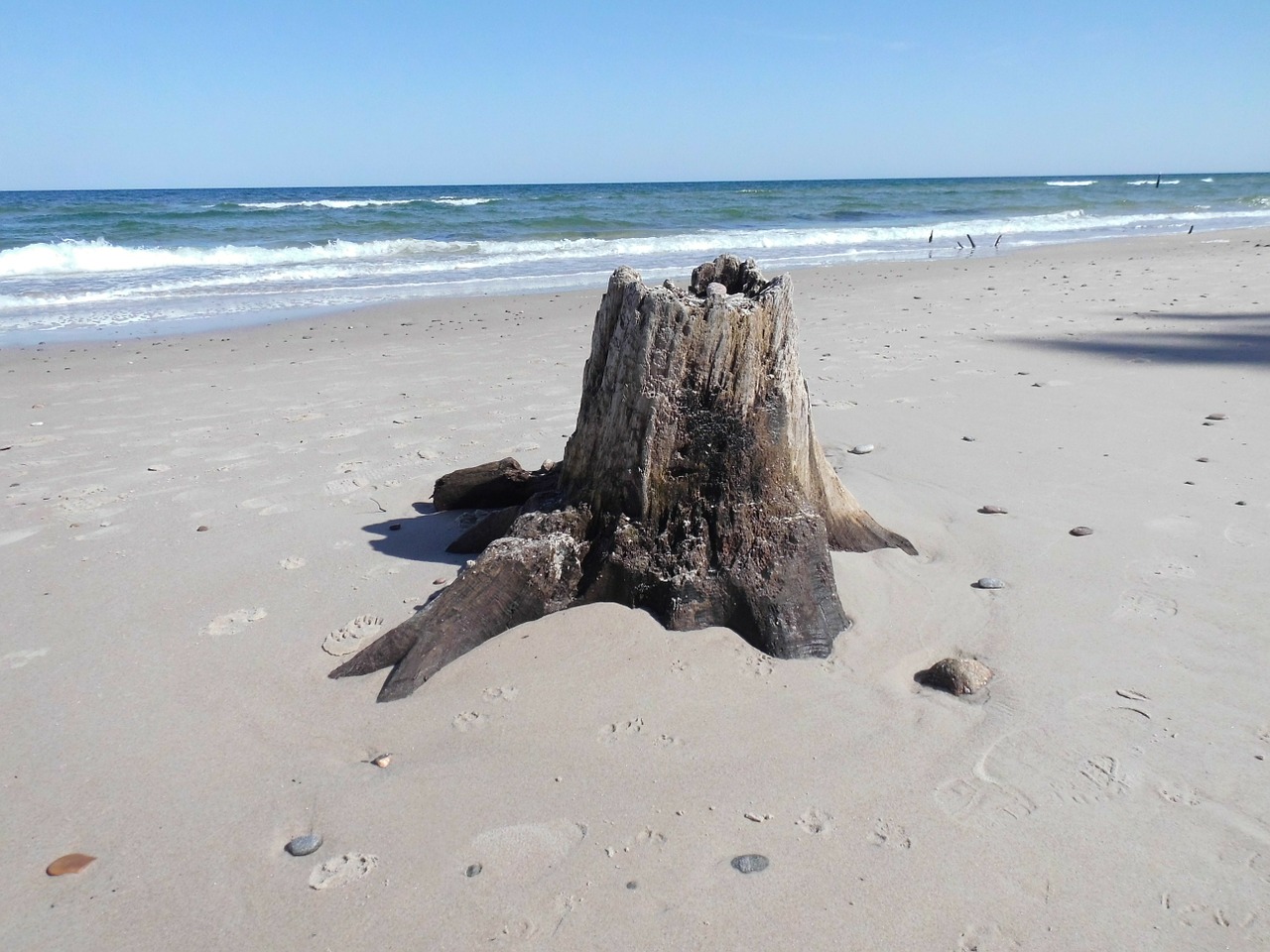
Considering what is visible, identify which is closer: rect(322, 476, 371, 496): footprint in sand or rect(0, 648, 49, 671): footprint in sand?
rect(0, 648, 49, 671): footprint in sand

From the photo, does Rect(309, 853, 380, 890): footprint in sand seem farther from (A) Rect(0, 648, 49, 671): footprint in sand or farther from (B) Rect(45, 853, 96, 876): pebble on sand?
(A) Rect(0, 648, 49, 671): footprint in sand

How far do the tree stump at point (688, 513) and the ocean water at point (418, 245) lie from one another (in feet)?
32.5

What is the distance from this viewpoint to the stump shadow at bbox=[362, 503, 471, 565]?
14.0ft

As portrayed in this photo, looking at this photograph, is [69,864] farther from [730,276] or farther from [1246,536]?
[1246,536]

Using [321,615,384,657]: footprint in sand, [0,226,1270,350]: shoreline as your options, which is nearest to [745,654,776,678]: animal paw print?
[321,615,384,657]: footprint in sand

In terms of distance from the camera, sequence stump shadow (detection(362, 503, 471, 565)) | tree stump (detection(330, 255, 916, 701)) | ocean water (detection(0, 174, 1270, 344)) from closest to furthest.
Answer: tree stump (detection(330, 255, 916, 701))
stump shadow (detection(362, 503, 471, 565))
ocean water (detection(0, 174, 1270, 344))

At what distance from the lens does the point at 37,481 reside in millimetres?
5461

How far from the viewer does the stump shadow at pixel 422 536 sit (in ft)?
14.0

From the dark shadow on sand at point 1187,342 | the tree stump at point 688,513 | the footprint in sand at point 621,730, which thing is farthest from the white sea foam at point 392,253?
the footprint in sand at point 621,730

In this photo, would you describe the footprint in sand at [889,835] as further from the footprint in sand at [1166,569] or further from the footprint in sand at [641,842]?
the footprint in sand at [1166,569]

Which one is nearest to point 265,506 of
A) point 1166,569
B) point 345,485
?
point 345,485

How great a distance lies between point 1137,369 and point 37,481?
8040mm

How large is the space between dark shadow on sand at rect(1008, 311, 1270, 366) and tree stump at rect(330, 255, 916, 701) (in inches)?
237

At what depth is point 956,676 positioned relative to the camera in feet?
9.91
